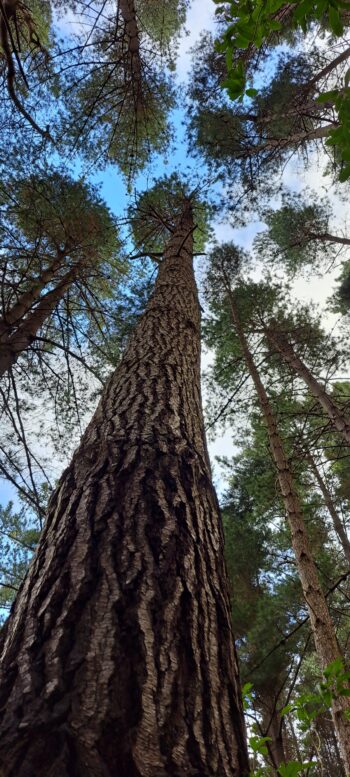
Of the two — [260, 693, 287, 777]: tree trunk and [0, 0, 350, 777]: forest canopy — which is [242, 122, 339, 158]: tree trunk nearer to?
[0, 0, 350, 777]: forest canopy

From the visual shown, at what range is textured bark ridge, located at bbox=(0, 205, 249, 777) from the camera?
0.83 meters

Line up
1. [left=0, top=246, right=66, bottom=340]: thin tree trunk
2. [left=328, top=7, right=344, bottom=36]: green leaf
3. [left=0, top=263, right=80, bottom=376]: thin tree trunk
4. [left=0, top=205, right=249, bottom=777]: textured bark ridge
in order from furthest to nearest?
[left=0, top=246, right=66, bottom=340]: thin tree trunk, [left=0, top=263, right=80, bottom=376]: thin tree trunk, [left=328, top=7, right=344, bottom=36]: green leaf, [left=0, top=205, right=249, bottom=777]: textured bark ridge

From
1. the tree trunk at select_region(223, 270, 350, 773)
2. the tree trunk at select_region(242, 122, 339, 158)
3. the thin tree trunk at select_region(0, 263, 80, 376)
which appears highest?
the tree trunk at select_region(242, 122, 339, 158)

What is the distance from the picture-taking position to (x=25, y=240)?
712 centimetres

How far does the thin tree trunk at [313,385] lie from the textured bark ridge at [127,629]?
4.79m

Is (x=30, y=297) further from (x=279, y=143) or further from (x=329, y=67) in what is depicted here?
(x=329, y=67)

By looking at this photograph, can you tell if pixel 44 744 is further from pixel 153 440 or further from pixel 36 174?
pixel 36 174

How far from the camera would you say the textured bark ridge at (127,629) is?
83cm

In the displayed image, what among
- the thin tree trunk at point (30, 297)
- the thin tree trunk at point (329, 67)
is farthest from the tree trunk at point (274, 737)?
the thin tree trunk at point (329, 67)


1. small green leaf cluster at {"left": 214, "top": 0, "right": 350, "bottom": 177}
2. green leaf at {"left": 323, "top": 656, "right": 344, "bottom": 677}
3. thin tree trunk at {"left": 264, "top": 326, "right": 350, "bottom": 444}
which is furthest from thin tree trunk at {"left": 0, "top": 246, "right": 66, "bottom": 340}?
green leaf at {"left": 323, "top": 656, "right": 344, "bottom": 677}

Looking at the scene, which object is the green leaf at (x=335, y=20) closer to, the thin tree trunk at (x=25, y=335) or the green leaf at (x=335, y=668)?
the green leaf at (x=335, y=668)

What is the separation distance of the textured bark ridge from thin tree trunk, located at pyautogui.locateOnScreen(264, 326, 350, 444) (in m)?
4.79

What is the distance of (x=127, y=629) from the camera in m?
Answer: 1.04

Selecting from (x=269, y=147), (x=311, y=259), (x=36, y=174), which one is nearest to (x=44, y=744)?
(x=36, y=174)
